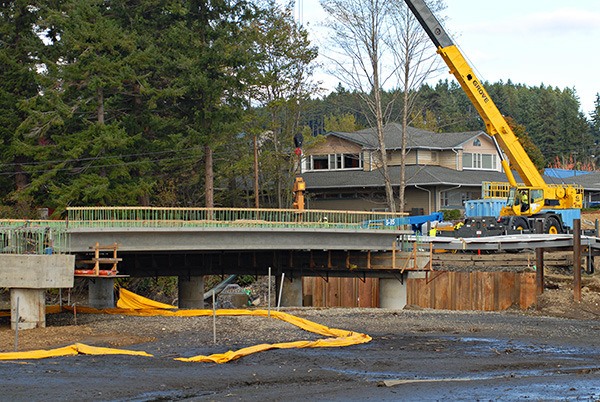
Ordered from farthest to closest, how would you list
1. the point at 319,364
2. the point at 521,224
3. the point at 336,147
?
the point at 336,147
the point at 521,224
the point at 319,364

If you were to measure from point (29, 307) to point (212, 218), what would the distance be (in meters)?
10.7

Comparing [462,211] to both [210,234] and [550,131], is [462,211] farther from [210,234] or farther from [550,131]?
[550,131]

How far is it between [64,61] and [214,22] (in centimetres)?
852

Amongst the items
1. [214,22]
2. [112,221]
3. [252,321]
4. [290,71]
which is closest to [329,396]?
[252,321]

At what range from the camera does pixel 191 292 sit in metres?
44.1

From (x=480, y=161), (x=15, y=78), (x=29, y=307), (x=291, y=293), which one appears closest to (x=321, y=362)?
(x=29, y=307)

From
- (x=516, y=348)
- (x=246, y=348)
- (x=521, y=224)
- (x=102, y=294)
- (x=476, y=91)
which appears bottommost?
(x=516, y=348)

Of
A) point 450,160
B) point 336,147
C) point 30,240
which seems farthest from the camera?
point 336,147

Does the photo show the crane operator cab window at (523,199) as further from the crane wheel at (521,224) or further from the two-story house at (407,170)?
the two-story house at (407,170)

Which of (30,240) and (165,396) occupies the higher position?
(30,240)

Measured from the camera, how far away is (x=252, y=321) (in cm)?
2953

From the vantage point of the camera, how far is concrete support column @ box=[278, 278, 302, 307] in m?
42.8

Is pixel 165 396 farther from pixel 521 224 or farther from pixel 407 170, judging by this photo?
pixel 407 170

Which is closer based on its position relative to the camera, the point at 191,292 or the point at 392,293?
the point at 392,293
